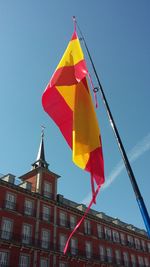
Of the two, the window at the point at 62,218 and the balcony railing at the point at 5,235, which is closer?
the balcony railing at the point at 5,235

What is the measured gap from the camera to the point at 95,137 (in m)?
8.78

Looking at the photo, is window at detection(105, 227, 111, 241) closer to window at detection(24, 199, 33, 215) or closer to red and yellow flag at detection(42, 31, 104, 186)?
window at detection(24, 199, 33, 215)

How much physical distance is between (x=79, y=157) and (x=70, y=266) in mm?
36562

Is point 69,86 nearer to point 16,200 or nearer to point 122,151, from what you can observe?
point 122,151

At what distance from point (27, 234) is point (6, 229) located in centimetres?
310

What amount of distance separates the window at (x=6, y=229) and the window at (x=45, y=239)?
5001 mm

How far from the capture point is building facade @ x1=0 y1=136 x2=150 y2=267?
1414 inches

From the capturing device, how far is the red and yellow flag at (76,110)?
853 centimetres

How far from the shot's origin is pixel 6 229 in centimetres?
3531

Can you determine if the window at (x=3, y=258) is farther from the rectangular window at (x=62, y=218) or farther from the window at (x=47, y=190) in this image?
the window at (x=47, y=190)

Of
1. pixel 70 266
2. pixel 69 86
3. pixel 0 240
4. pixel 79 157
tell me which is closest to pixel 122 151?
pixel 79 157

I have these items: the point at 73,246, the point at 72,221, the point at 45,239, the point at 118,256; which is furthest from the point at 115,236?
the point at 45,239

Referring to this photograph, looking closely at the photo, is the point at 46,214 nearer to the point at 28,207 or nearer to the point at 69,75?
the point at 28,207

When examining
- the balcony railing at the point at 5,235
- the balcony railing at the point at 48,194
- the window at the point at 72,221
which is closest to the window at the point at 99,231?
the window at the point at 72,221
